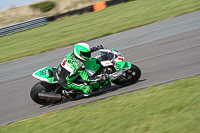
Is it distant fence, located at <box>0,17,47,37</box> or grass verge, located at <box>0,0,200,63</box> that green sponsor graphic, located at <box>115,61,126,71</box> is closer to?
grass verge, located at <box>0,0,200,63</box>

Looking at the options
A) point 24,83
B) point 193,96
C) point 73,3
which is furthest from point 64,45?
point 73,3

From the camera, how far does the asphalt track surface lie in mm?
7387

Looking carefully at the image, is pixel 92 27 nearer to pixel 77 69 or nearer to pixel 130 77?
pixel 130 77

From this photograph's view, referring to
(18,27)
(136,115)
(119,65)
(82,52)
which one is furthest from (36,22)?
(136,115)

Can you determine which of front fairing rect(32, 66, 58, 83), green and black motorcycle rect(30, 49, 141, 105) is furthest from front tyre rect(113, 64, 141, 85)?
front fairing rect(32, 66, 58, 83)

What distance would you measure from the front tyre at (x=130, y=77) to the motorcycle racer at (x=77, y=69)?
75cm

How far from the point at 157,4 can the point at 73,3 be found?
11.9 m

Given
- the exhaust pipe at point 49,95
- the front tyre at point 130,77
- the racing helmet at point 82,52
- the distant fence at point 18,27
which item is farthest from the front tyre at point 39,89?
the distant fence at point 18,27

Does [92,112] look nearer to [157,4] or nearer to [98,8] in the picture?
[157,4]

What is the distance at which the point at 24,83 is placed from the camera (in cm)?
973

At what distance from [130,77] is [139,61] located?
2.08 m

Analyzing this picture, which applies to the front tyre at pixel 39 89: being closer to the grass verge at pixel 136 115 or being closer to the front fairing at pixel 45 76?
the front fairing at pixel 45 76

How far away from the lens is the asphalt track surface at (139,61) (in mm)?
7387

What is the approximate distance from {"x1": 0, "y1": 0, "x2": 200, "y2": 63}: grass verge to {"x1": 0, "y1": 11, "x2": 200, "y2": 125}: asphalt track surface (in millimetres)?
1145
